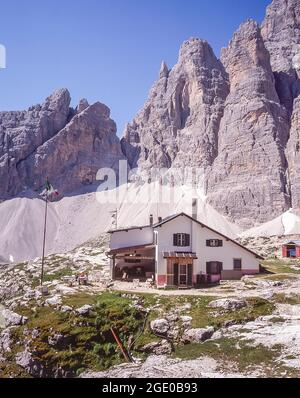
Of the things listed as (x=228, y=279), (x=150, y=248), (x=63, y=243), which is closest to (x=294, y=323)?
(x=228, y=279)

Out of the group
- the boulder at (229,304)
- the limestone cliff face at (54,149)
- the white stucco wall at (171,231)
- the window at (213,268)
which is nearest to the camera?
the boulder at (229,304)

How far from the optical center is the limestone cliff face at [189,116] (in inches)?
6860

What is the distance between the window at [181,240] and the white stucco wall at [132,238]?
290 inches

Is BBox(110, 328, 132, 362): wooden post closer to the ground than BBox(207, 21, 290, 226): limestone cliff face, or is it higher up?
closer to the ground

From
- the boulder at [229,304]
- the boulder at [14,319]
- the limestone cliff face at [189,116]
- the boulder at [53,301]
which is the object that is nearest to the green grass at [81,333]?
the boulder at [14,319]

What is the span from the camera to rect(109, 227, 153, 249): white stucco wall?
5425 cm

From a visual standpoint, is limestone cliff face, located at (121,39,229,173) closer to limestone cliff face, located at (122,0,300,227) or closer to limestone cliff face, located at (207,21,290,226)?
limestone cliff face, located at (122,0,300,227)

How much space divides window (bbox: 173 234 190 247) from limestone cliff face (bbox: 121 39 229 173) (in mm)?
122973

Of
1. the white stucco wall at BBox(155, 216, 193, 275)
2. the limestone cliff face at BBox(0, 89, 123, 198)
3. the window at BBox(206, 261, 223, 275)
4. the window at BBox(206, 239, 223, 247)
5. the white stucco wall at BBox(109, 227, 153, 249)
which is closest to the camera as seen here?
the white stucco wall at BBox(155, 216, 193, 275)

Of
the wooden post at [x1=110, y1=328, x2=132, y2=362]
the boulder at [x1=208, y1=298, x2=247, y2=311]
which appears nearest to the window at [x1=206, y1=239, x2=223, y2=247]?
the boulder at [x1=208, y1=298, x2=247, y2=311]

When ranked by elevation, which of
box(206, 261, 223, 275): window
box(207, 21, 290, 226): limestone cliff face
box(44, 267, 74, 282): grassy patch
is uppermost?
box(207, 21, 290, 226): limestone cliff face

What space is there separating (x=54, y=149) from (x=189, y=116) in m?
65.1

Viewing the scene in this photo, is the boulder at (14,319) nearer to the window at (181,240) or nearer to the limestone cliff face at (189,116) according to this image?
the window at (181,240)

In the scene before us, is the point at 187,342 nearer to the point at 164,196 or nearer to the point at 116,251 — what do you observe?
the point at 116,251
